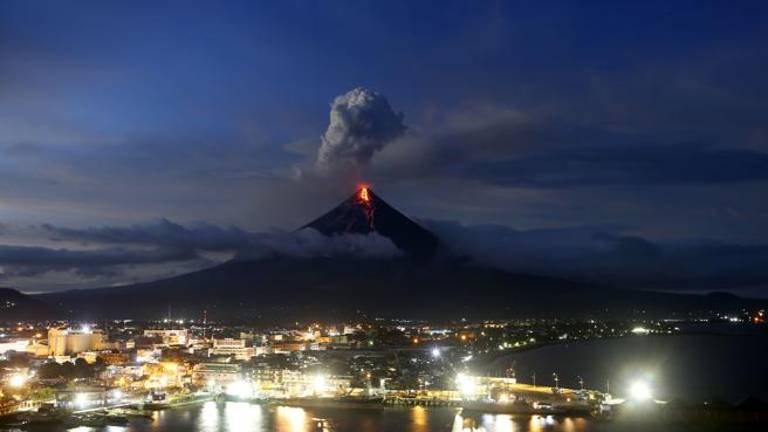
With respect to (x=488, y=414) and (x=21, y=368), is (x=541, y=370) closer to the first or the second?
(x=488, y=414)

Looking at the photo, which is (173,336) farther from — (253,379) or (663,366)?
(663,366)

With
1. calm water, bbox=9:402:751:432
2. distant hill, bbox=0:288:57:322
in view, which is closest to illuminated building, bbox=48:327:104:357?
calm water, bbox=9:402:751:432

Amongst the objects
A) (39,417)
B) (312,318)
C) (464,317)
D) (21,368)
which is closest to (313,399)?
(39,417)

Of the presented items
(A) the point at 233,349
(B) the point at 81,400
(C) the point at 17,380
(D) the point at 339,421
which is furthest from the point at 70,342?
(D) the point at 339,421

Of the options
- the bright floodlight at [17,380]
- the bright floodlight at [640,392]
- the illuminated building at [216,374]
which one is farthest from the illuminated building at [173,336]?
the bright floodlight at [640,392]

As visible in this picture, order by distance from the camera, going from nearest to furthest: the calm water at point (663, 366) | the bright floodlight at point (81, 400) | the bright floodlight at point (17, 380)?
the bright floodlight at point (81, 400)
the bright floodlight at point (17, 380)
the calm water at point (663, 366)

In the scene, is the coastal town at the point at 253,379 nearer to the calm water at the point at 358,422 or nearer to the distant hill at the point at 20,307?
the calm water at the point at 358,422

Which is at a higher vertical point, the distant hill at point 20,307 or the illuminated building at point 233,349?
the distant hill at point 20,307

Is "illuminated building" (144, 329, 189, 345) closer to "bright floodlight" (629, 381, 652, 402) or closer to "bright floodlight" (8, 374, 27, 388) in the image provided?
"bright floodlight" (8, 374, 27, 388)
